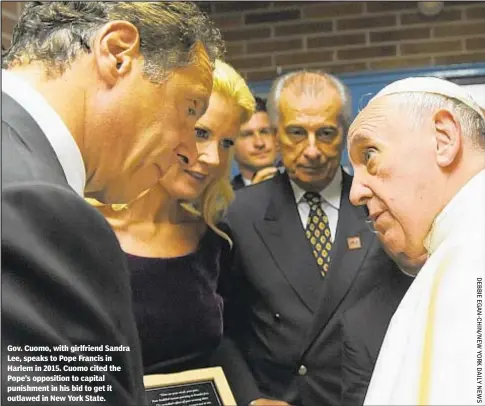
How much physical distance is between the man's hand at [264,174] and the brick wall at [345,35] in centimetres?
13

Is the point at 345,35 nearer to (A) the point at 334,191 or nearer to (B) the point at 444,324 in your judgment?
(A) the point at 334,191

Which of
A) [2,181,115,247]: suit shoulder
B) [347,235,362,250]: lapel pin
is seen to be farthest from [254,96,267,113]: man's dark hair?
[2,181,115,247]: suit shoulder

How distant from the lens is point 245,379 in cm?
92

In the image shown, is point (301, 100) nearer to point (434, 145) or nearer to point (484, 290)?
point (434, 145)

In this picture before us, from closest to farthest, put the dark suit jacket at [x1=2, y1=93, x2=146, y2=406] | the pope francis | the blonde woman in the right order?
the dark suit jacket at [x1=2, y1=93, x2=146, y2=406], the pope francis, the blonde woman

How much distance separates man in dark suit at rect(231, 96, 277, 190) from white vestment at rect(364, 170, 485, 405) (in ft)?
0.82

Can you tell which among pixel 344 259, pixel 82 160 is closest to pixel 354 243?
pixel 344 259

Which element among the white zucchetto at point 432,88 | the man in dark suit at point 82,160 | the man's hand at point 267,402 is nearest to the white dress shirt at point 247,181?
the man in dark suit at point 82,160

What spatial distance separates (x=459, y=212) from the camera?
84 centimetres

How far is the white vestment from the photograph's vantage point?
30.2 inches

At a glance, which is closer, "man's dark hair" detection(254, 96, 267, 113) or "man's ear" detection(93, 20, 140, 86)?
"man's ear" detection(93, 20, 140, 86)

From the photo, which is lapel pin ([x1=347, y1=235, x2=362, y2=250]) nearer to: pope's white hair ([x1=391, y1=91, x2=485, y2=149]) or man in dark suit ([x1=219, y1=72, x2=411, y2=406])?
man in dark suit ([x1=219, y1=72, x2=411, y2=406])

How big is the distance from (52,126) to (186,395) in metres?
0.40

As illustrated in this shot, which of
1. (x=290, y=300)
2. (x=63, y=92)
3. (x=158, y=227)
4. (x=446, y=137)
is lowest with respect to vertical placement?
(x=290, y=300)
